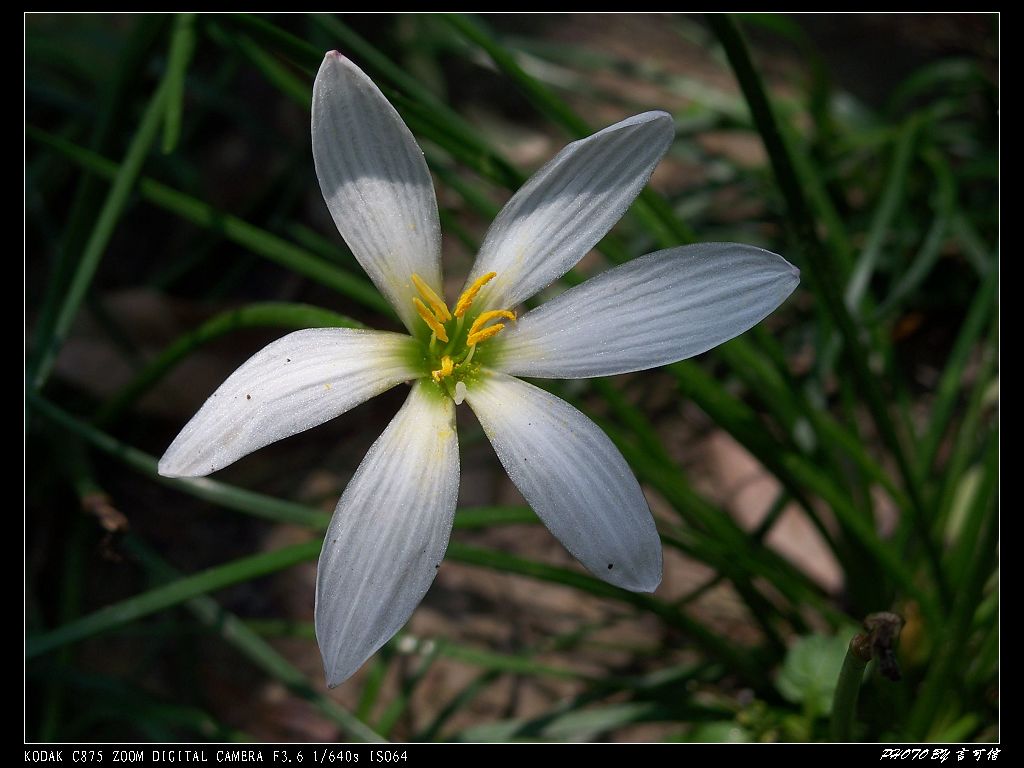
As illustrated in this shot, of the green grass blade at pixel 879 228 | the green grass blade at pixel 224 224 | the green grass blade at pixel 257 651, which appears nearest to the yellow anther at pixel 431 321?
the green grass blade at pixel 224 224

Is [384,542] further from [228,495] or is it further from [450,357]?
[228,495]

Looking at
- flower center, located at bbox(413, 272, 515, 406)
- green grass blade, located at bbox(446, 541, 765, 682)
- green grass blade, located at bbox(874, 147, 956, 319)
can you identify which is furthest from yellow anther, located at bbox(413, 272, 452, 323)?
green grass blade, located at bbox(874, 147, 956, 319)

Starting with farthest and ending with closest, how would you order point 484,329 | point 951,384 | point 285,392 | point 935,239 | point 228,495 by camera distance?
point 935,239, point 951,384, point 228,495, point 484,329, point 285,392

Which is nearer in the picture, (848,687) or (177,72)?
(848,687)

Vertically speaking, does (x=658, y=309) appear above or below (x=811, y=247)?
below

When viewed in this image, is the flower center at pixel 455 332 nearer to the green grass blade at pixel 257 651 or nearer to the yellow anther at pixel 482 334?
the yellow anther at pixel 482 334

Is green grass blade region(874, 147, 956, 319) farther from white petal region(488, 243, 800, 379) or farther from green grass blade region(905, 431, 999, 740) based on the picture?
white petal region(488, 243, 800, 379)

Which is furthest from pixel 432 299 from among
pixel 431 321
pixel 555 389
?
pixel 555 389
